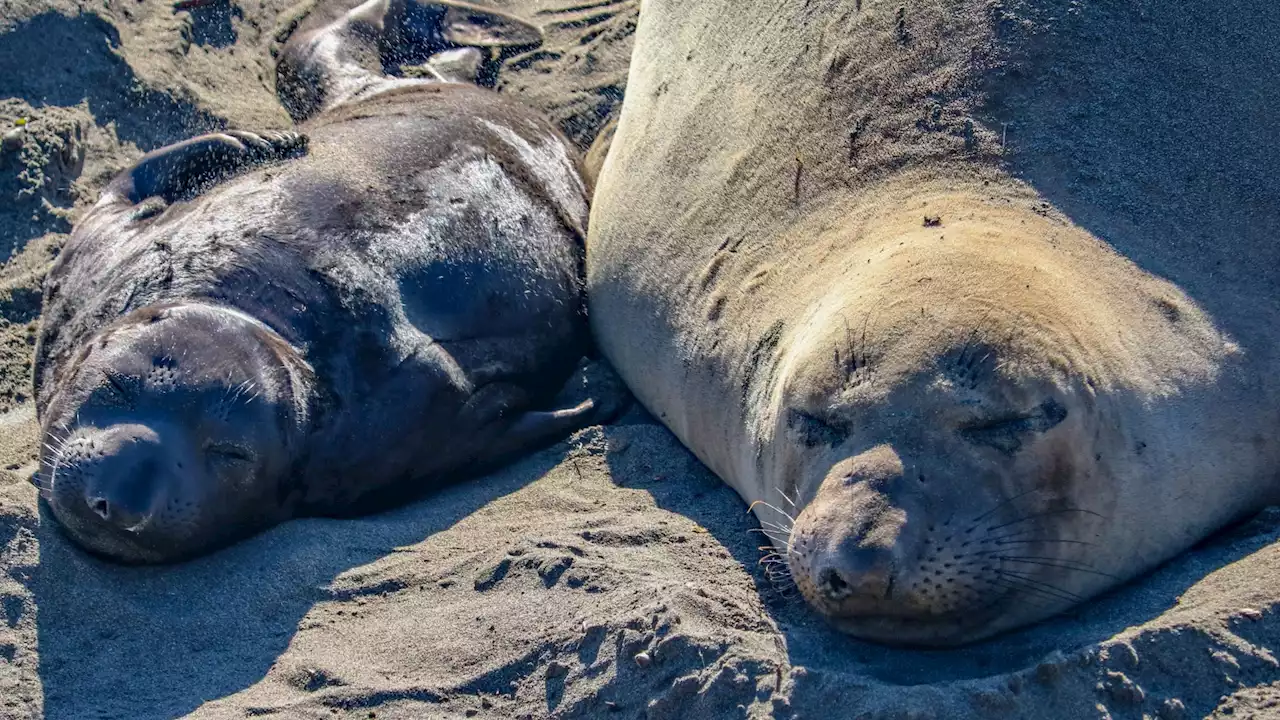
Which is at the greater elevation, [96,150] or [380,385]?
[96,150]

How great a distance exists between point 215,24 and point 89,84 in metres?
0.90

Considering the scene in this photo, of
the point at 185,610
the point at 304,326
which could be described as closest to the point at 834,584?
the point at 185,610

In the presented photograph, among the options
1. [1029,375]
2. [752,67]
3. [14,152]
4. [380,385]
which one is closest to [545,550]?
[380,385]

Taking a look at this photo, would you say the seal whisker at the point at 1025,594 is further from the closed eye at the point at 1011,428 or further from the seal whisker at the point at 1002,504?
the closed eye at the point at 1011,428

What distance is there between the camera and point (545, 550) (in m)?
4.34

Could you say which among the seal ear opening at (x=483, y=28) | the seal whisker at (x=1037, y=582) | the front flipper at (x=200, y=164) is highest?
the seal ear opening at (x=483, y=28)

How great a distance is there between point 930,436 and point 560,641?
1046 millimetres

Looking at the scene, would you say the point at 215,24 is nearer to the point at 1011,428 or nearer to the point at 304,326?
the point at 304,326

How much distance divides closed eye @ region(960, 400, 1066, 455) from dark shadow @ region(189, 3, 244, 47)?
5.13m

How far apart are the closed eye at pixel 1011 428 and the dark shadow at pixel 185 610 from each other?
1.74 metres

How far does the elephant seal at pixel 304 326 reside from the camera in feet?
15.4

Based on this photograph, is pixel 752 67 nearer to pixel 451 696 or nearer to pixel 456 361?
pixel 456 361

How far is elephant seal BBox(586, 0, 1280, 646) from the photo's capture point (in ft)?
12.1

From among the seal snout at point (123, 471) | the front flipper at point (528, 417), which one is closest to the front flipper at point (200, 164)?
the front flipper at point (528, 417)
